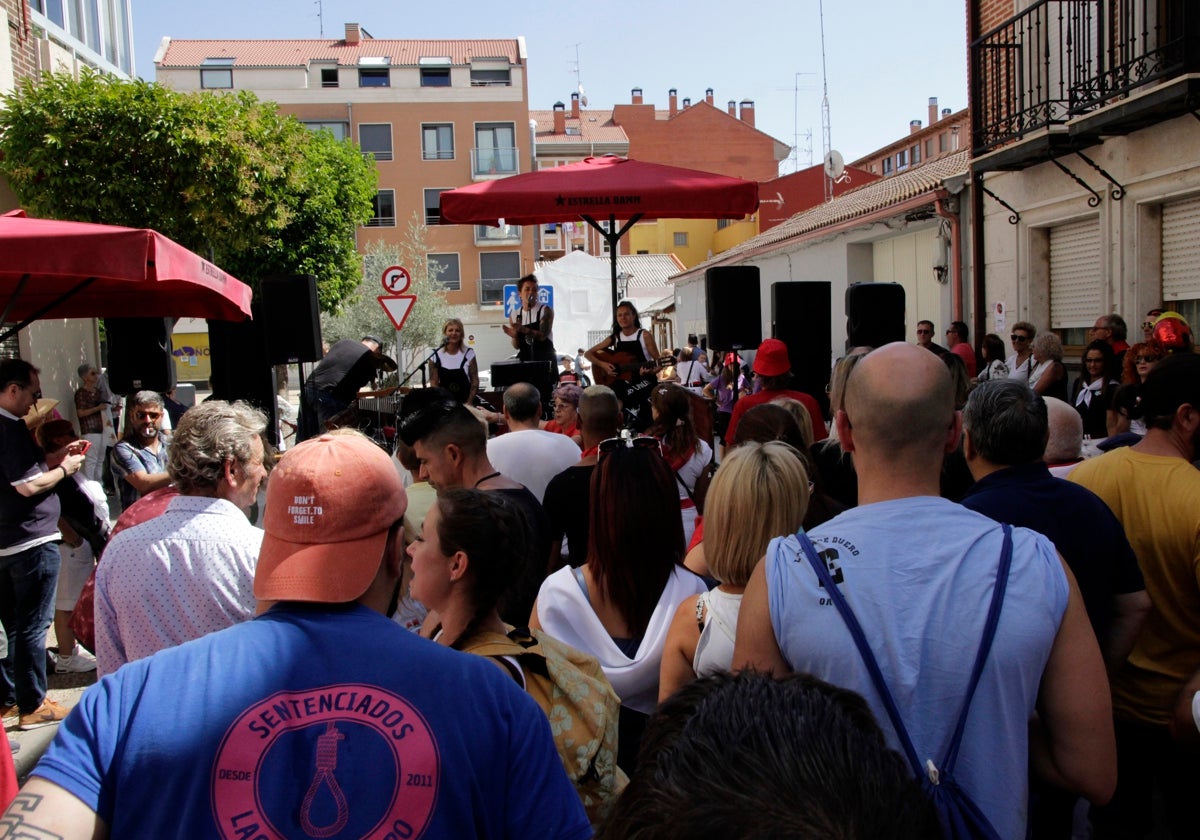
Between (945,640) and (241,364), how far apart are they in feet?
32.3

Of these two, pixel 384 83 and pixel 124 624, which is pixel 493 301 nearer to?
pixel 384 83

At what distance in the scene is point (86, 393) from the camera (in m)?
11.6

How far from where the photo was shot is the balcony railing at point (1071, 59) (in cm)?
914

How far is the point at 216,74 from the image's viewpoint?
4956 centimetres

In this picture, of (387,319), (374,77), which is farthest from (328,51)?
(387,319)

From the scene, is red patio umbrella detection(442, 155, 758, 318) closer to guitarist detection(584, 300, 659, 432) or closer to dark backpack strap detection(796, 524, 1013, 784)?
guitarist detection(584, 300, 659, 432)

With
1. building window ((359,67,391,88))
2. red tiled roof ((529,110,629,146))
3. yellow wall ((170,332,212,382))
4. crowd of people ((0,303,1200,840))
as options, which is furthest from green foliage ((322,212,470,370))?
crowd of people ((0,303,1200,840))

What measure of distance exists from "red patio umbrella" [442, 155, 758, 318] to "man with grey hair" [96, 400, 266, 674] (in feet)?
16.8

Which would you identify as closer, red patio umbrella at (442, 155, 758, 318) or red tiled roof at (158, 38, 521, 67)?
red patio umbrella at (442, 155, 758, 318)

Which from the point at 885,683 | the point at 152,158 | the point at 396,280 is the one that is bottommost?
the point at 885,683

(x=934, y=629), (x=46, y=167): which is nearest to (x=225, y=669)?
(x=934, y=629)

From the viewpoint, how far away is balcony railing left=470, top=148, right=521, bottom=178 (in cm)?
4916

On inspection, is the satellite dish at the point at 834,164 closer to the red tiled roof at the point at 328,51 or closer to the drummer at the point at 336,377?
the drummer at the point at 336,377

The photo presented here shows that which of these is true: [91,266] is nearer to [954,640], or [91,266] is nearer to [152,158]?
[954,640]
